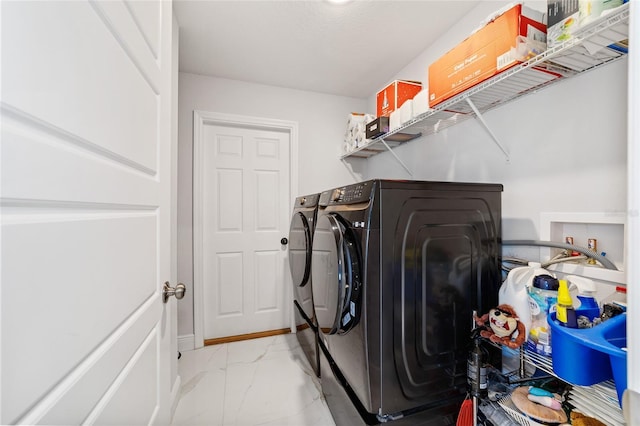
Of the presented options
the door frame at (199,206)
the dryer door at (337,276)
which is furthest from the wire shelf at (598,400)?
the door frame at (199,206)

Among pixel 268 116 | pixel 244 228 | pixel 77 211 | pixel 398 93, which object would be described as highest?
pixel 268 116

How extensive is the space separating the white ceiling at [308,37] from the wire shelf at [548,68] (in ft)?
2.41

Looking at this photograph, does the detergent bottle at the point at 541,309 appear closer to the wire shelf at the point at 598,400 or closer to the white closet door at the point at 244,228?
the wire shelf at the point at 598,400

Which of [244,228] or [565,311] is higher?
[244,228]

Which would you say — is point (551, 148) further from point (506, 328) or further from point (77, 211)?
point (77, 211)

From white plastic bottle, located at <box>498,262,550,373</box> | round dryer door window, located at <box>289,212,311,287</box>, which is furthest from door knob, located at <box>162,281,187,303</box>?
white plastic bottle, located at <box>498,262,550,373</box>

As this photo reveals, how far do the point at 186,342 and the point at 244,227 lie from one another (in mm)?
1210

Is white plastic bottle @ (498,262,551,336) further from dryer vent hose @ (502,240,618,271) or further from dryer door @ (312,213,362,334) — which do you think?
dryer door @ (312,213,362,334)

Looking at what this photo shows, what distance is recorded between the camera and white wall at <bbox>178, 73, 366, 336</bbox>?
2.50 metres

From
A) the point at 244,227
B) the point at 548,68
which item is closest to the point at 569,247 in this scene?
the point at 548,68

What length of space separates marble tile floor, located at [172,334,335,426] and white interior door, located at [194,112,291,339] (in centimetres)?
32

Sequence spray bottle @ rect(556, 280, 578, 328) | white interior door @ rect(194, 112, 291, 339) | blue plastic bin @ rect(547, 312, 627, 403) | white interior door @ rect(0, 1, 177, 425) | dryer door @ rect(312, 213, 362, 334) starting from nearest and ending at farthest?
white interior door @ rect(0, 1, 177, 425)
blue plastic bin @ rect(547, 312, 627, 403)
spray bottle @ rect(556, 280, 578, 328)
dryer door @ rect(312, 213, 362, 334)
white interior door @ rect(194, 112, 291, 339)

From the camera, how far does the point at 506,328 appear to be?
1016 mm

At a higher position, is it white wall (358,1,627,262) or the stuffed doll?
white wall (358,1,627,262)
